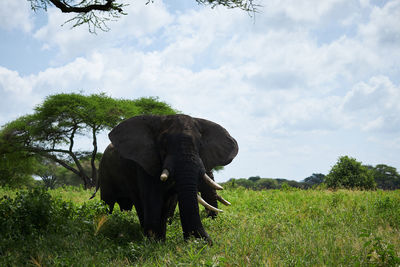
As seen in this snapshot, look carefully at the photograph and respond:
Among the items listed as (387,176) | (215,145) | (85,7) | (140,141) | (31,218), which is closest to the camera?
(31,218)

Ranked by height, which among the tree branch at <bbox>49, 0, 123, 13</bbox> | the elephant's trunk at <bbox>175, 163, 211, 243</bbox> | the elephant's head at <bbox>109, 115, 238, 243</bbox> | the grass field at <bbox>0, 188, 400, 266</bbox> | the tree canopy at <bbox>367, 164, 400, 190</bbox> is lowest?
the grass field at <bbox>0, 188, 400, 266</bbox>

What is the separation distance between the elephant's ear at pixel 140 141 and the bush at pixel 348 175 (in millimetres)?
19301

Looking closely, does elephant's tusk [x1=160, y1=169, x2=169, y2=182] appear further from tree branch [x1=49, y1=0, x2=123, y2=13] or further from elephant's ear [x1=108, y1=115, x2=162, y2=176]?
tree branch [x1=49, y1=0, x2=123, y2=13]

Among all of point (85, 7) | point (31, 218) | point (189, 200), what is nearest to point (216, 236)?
point (189, 200)

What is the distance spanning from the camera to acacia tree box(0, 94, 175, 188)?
33.2 metres

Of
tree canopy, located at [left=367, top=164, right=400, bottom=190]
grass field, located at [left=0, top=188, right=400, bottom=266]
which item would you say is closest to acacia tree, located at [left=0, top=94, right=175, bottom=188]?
grass field, located at [left=0, top=188, right=400, bottom=266]

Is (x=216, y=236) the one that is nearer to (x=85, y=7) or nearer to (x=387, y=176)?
(x=85, y=7)

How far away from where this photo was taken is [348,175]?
82.1 feet

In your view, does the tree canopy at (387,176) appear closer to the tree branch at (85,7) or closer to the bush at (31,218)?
the tree branch at (85,7)

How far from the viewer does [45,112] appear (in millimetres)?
33969

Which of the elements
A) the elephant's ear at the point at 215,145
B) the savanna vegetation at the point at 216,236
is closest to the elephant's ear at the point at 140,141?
the elephant's ear at the point at 215,145

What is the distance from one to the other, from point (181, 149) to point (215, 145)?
1.33 metres

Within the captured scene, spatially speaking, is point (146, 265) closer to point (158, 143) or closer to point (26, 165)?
point (158, 143)

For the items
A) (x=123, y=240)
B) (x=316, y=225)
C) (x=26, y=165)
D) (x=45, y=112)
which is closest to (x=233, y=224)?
(x=316, y=225)
